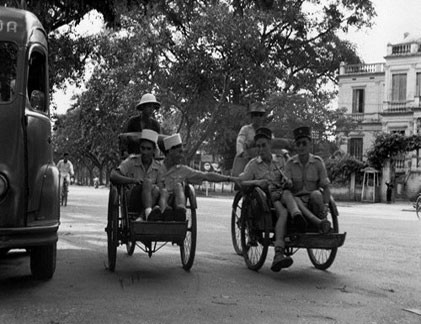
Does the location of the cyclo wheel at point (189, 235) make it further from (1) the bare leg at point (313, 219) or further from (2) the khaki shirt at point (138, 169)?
(1) the bare leg at point (313, 219)

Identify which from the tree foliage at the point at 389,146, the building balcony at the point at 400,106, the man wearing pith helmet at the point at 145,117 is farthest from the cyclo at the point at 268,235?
the building balcony at the point at 400,106

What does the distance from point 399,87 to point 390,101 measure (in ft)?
3.65

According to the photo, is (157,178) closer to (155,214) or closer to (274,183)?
(155,214)

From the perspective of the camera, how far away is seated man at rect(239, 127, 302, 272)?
6.67 m

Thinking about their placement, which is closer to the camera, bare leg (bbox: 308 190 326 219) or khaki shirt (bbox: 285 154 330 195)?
bare leg (bbox: 308 190 326 219)

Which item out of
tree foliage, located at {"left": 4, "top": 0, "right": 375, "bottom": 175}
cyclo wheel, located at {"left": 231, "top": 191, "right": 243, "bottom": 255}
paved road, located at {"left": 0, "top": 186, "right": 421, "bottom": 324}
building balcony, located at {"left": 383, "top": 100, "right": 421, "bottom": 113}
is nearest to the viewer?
paved road, located at {"left": 0, "top": 186, "right": 421, "bottom": 324}

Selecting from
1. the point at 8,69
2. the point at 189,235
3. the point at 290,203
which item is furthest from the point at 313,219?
the point at 8,69

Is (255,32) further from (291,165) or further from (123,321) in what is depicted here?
(123,321)

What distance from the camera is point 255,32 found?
33594 millimetres

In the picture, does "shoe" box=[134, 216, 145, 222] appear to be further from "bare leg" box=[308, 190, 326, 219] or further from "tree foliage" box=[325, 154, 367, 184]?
"tree foliage" box=[325, 154, 367, 184]

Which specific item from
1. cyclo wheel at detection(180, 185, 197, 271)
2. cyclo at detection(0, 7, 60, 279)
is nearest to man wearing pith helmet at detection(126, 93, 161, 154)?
cyclo wheel at detection(180, 185, 197, 271)

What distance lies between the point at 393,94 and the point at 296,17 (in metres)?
14.0

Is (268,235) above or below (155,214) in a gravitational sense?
below

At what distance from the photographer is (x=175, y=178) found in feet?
23.5
